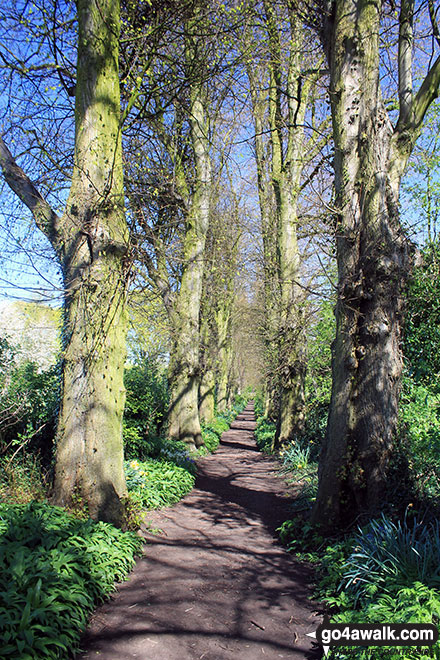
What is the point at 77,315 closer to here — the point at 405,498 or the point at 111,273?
the point at 111,273

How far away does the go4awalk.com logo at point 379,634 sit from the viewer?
8.32ft

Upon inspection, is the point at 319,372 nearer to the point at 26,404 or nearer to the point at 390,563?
the point at 26,404

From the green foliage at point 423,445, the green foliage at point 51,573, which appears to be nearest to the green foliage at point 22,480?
the green foliage at point 51,573

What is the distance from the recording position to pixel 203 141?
1195 centimetres

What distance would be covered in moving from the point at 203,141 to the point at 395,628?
11929 millimetres

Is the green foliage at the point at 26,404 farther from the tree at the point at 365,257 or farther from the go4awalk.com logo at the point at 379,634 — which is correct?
the go4awalk.com logo at the point at 379,634

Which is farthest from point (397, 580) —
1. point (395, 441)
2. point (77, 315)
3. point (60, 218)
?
point (60, 218)

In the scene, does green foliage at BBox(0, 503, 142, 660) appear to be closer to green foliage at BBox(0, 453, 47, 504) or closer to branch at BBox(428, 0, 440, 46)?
green foliage at BBox(0, 453, 47, 504)

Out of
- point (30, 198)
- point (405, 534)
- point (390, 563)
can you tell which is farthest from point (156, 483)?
point (30, 198)

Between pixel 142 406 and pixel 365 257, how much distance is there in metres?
5.97

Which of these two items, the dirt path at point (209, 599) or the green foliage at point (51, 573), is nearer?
the green foliage at point (51, 573)

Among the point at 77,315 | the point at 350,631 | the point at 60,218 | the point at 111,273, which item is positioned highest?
the point at 60,218

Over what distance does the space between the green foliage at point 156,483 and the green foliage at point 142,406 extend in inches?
16.9

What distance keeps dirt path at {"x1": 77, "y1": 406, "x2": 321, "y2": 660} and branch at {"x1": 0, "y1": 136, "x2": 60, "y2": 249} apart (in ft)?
13.0
